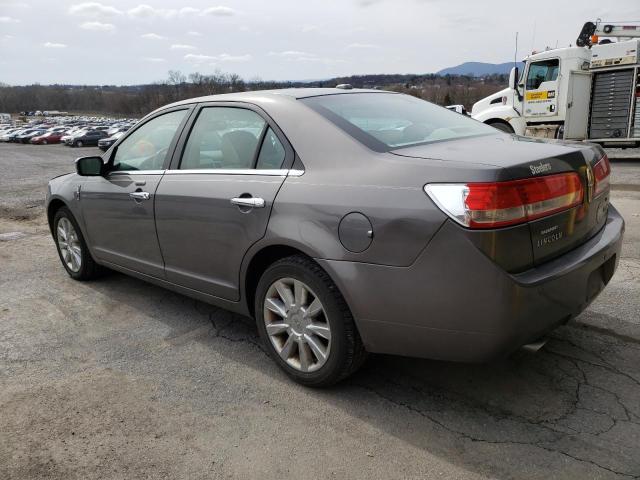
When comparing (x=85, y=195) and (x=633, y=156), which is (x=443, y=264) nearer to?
(x=85, y=195)

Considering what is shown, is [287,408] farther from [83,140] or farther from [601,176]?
[83,140]

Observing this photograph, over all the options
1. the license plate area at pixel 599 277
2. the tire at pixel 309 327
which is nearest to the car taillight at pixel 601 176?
the license plate area at pixel 599 277

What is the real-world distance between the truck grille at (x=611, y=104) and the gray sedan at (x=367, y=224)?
483 inches

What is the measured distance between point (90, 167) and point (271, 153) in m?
1.91

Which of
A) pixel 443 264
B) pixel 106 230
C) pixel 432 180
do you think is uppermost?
pixel 432 180

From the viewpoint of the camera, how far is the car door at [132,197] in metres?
3.91

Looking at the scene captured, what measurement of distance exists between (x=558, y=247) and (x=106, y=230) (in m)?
3.36

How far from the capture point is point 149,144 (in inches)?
164

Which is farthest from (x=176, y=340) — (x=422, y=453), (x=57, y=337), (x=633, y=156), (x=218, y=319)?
(x=633, y=156)

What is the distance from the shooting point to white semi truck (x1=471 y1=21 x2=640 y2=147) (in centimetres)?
1377

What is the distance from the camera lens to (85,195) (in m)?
4.62

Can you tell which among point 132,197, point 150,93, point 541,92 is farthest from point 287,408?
point 150,93

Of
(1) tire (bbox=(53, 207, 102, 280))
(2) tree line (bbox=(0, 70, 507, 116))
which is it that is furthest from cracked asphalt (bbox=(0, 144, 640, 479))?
(2) tree line (bbox=(0, 70, 507, 116))

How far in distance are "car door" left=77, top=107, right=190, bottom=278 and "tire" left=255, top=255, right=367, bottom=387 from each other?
1158mm
